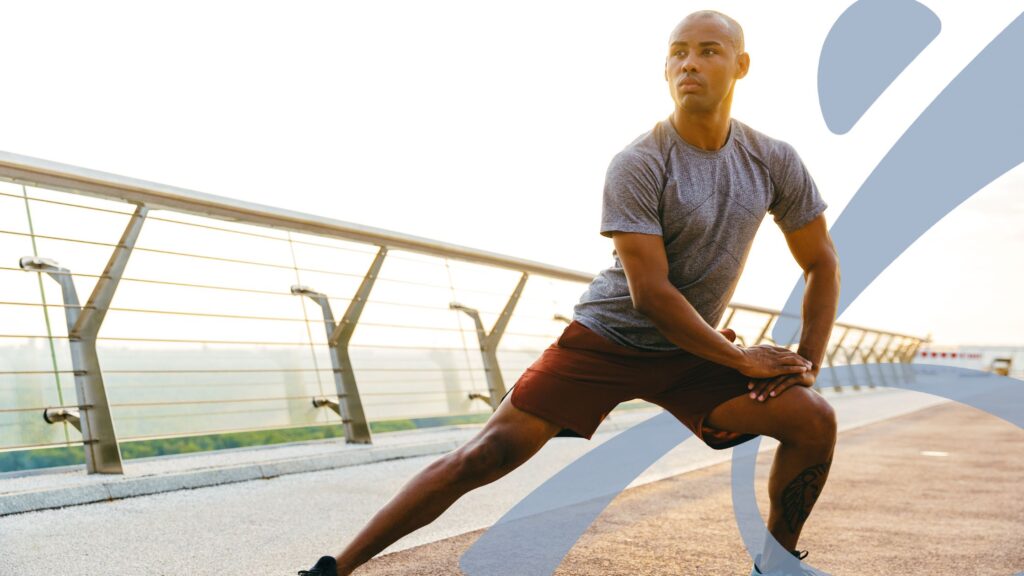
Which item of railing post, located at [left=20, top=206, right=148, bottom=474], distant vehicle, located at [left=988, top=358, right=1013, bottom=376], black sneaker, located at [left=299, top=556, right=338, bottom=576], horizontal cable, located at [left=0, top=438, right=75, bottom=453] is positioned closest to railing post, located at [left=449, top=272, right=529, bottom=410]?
railing post, located at [left=20, top=206, right=148, bottom=474]

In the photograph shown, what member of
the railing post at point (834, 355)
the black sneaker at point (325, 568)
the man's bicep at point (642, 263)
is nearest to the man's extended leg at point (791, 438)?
the man's bicep at point (642, 263)

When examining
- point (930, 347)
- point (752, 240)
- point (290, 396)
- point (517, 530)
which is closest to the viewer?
point (752, 240)

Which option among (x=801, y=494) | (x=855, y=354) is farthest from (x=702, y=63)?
(x=855, y=354)

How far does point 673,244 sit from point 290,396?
3749 mm

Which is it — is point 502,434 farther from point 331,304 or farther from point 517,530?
point 331,304

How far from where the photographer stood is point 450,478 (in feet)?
8.86

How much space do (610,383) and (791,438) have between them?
539mm

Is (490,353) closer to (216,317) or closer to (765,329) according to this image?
(216,317)

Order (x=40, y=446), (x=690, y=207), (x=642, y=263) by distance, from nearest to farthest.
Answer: (x=642, y=263), (x=690, y=207), (x=40, y=446)

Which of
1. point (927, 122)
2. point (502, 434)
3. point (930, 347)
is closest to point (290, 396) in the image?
point (502, 434)

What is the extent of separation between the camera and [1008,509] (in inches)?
202

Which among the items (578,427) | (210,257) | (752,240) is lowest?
(578,427)

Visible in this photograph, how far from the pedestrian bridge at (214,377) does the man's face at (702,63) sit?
6.28 ft

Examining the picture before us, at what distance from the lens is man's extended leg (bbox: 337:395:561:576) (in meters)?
2.65
